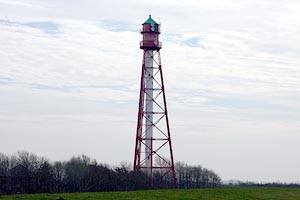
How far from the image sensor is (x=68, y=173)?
225 feet

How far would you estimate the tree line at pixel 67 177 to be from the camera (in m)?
58.3

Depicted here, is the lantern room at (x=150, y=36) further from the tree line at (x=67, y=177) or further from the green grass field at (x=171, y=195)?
the green grass field at (x=171, y=195)

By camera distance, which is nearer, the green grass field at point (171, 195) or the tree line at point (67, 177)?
the green grass field at point (171, 195)

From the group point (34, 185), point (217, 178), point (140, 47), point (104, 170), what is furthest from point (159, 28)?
point (217, 178)

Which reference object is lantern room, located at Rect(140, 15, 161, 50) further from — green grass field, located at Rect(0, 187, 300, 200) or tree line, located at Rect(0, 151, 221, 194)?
green grass field, located at Rect(0, 187, 300, 200)

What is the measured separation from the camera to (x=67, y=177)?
66875 millimetres

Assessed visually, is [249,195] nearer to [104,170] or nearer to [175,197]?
[175,197]

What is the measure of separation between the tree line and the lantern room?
1314cm

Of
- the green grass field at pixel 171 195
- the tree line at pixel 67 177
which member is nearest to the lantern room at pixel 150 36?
the tree line at pixel 67 177

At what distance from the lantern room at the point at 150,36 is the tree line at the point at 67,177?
13.1 m

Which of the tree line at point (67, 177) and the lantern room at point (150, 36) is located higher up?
the lantern room at point (150, 36)

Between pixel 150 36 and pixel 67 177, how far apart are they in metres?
17.1

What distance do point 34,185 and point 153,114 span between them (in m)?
16.3

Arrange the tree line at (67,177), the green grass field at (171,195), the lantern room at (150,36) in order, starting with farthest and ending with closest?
the lantern room at (150,36) < the tree line at (67,177) < the green grass field at (171,195)
